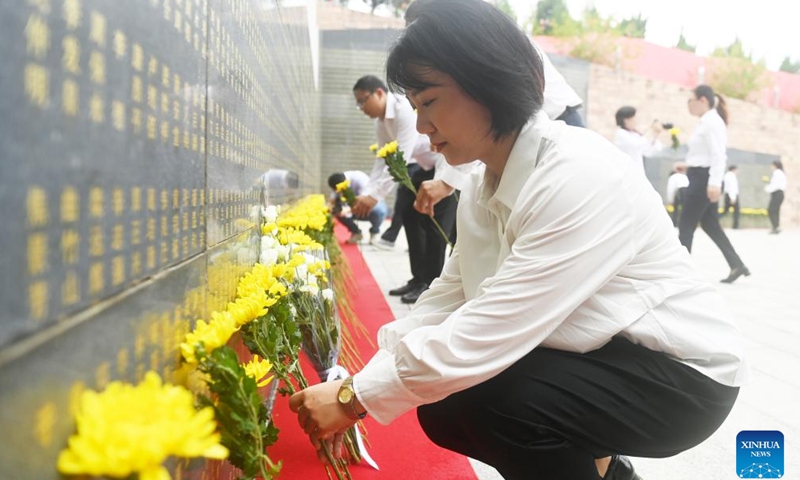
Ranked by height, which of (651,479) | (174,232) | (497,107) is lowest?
(651,479)

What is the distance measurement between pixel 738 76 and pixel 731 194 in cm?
600

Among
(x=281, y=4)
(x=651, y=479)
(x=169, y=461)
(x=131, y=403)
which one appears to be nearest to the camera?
(x=131, y=403)

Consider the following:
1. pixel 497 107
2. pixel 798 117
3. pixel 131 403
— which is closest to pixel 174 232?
pixel 131 403

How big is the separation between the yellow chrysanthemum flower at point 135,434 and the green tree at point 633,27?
1945cm

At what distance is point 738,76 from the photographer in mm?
18484

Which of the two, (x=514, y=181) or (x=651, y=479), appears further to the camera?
(x=651, y=479)

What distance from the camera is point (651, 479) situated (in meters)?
1.68

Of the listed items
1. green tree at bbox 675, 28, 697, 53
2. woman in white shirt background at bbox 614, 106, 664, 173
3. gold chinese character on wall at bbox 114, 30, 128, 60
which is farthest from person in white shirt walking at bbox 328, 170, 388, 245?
green tree at bbox 675, 28, 697, 53

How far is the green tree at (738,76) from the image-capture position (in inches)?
725

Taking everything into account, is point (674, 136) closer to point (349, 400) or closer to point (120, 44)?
point (349, 400)

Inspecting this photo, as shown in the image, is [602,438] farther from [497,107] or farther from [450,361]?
[497,107]

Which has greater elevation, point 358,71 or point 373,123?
point 358,71

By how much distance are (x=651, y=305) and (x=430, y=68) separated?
545 mm

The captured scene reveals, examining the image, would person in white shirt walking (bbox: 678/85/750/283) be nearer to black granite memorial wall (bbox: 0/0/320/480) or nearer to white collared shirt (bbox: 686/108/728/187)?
white collared shirt (bbox: 686/108/728/187)
